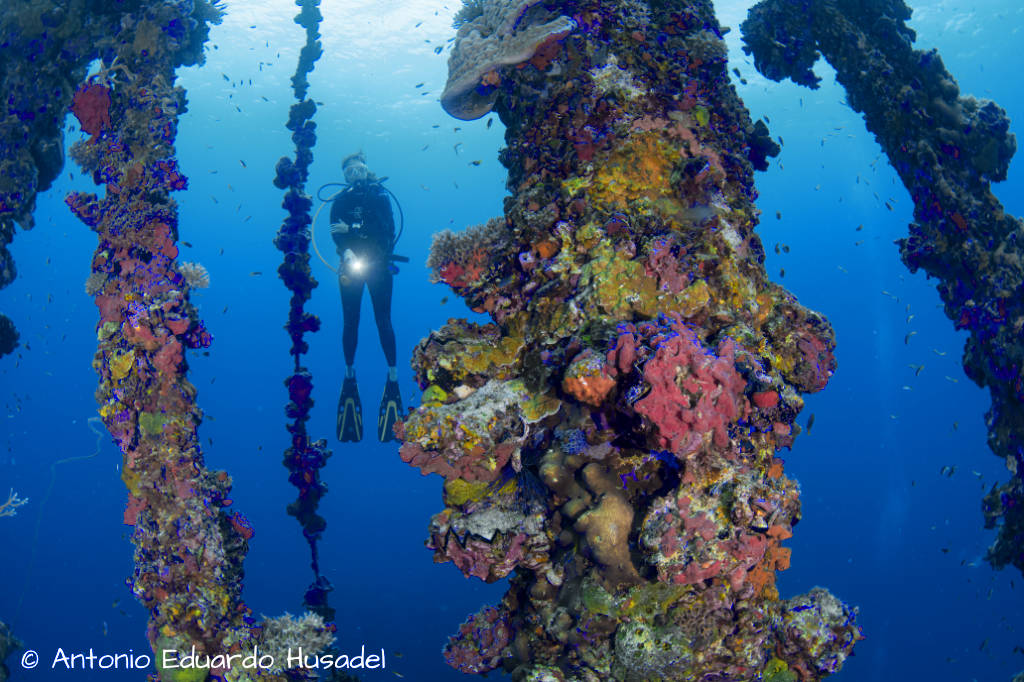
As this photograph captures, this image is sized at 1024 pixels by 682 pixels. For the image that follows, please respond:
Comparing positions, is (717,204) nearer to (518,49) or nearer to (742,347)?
(742,347)

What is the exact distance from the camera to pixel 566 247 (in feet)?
12.1

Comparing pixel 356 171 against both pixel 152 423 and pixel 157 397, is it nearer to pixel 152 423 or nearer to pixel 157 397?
pixel 157 397

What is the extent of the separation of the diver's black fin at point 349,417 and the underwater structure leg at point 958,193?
28.2 feet

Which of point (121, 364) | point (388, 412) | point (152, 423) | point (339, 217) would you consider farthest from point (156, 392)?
point (339, 217)

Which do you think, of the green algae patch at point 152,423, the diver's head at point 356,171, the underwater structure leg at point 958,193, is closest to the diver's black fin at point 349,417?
the green algae patch at point 152,423

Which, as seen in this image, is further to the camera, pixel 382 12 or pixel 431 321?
pixel 431 321

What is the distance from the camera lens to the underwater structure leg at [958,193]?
5.05 meters

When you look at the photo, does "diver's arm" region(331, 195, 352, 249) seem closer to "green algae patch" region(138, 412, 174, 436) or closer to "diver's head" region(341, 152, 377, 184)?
"diver's head" region(341, 152, 377, 184)

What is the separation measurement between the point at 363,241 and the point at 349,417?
434 centimetres

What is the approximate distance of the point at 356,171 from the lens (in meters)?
11.9

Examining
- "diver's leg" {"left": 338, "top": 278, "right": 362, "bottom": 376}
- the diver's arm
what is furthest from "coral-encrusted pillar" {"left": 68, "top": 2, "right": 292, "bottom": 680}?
"diver's leg" {"left": 338, "top": 278, "right": 362, "bottom": 376}

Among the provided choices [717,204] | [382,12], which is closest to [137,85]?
[717,204]

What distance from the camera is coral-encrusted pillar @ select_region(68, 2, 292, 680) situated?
4.46 metres

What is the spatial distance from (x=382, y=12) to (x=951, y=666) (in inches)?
1720
